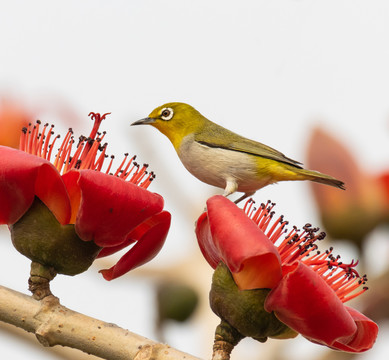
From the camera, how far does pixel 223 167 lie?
3.14 meters

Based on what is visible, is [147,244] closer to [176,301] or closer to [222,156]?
[222,156]

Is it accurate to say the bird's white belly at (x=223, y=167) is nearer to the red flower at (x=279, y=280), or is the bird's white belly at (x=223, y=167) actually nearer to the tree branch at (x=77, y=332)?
the red flower at (x=279, y=280)

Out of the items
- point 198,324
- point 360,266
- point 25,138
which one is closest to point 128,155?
point 25,138

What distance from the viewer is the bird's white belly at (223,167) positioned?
10.1 ft

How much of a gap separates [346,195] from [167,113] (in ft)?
3.77

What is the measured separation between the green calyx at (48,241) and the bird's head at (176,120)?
1811 millimetres

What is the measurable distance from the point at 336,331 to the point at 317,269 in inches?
12.2

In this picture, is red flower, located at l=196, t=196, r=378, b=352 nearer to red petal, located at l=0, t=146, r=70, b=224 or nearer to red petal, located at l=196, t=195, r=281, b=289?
red petal, located at l=196, t=195, r=281, b=289

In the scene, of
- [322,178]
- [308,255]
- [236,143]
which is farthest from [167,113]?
[308,255]

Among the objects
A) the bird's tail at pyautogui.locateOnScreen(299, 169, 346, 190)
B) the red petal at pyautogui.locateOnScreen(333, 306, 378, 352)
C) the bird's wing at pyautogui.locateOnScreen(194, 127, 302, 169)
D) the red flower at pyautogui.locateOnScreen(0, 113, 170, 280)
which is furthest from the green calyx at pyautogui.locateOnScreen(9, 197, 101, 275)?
the bird's wing at pyautogui.locateOnScreen(194, 127, 302, 169)

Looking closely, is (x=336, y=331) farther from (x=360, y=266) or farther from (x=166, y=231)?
(x=360, y=266)

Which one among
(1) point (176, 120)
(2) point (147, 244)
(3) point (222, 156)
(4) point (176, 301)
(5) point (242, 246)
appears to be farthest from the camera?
(4) point (176, 301)

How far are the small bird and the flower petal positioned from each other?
1.33 metres

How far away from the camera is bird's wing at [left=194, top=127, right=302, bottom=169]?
3.27 meters
